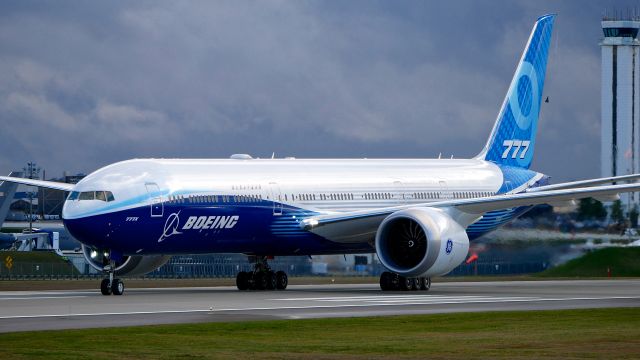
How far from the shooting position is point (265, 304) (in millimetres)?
32375

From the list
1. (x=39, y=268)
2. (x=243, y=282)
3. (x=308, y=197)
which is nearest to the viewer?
(x=308, y=197)

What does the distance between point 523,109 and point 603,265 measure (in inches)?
374

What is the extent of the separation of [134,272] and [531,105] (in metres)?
18.3

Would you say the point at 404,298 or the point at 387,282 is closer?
the point at 404,298

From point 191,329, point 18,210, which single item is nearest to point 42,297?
point 191,329

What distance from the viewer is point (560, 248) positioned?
2080 inches

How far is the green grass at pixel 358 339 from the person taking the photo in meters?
19.7

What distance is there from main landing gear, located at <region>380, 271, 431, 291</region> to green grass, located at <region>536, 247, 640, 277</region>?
50.9 feet

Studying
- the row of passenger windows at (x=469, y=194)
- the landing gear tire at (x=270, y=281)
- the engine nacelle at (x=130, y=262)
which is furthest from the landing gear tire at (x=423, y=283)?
the engine nacelle at (x=130, y=262)

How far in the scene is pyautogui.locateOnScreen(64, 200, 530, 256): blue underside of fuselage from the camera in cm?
3709

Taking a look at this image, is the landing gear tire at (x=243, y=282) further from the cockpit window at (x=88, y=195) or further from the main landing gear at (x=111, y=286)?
the cockpit window at (x=88, y=195)

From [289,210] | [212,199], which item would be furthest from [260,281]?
[212,199]

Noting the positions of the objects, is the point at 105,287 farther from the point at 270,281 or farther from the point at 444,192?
the point at 444,192

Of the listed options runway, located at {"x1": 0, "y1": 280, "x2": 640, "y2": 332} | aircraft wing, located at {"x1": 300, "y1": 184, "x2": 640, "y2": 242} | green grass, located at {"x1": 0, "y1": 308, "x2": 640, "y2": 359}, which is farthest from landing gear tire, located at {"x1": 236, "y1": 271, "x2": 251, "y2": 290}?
green grass, located at {"x1": 0, "y1": 308, "x2": 640, "y2": 359}
